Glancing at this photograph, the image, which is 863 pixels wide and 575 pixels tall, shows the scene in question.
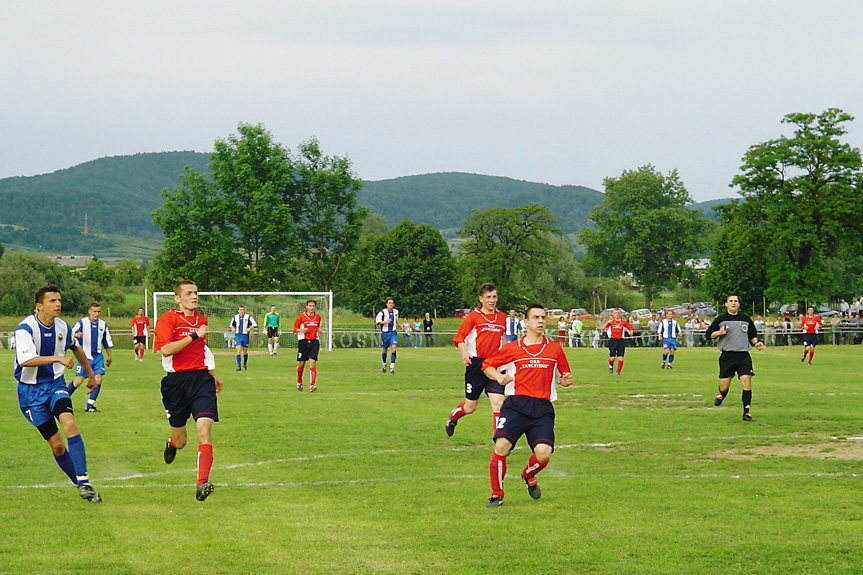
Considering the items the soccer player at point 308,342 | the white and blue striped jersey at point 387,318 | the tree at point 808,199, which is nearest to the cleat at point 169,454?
the soccer player at point 308,342

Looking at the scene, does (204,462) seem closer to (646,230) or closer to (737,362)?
(737,362)

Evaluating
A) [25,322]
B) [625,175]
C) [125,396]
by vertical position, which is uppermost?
[625,175]

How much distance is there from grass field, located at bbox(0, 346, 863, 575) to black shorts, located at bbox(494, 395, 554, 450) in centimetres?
65

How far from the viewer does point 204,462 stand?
1008 centimetres

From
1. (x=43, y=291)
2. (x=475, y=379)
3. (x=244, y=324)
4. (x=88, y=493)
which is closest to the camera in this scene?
(x=88, y=493)

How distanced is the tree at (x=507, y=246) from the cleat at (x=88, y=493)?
90.6 m

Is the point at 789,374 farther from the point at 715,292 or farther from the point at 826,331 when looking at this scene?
the point at 715,292

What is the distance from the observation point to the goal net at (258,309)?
1954 inches

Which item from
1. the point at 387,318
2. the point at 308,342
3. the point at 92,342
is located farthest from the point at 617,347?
the point at 92,342

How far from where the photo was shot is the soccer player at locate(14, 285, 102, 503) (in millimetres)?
→ 10273

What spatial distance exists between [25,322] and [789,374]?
25687 mm

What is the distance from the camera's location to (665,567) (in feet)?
25.0

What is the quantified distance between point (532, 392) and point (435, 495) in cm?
150

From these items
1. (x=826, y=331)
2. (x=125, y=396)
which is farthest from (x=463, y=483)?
(x=826, y=331)
